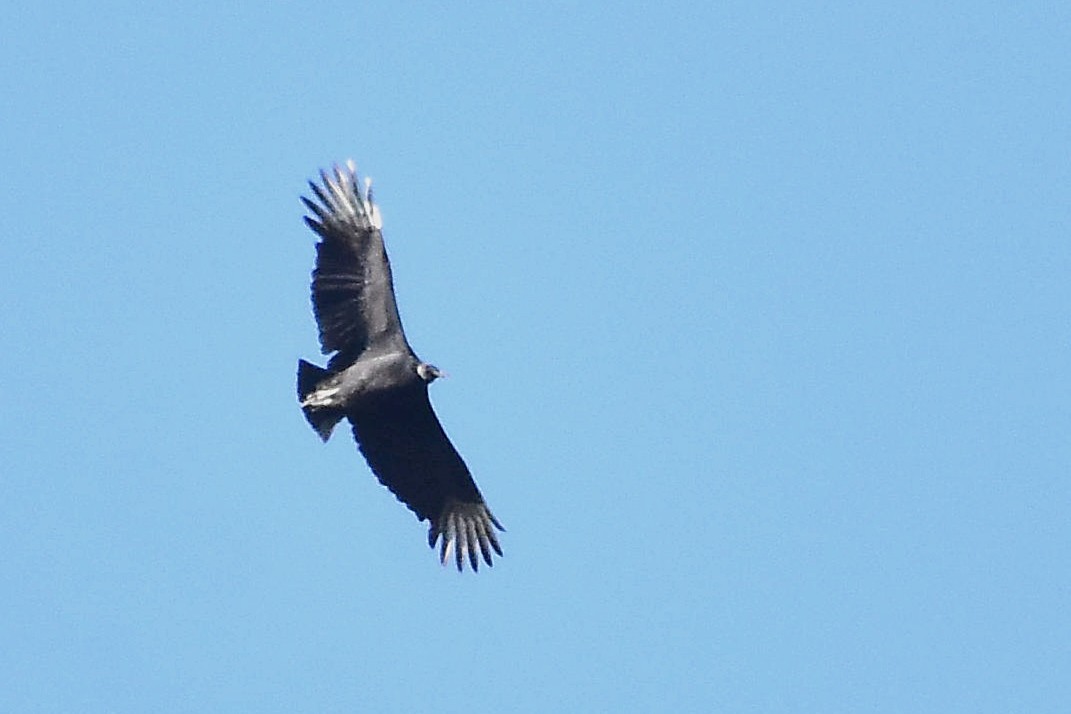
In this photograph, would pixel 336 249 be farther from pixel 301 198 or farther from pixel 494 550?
pixel 494 550

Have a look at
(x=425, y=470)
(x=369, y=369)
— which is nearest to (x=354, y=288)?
(x=369, y=369)

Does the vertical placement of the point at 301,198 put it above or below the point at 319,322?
above

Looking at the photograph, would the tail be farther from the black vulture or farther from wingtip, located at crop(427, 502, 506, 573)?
wingtip, located at crop(427, 502, 506, 573)

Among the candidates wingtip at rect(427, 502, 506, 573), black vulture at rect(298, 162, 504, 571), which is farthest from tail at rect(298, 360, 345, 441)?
wingtip at rect(427, 502, 506, 573)

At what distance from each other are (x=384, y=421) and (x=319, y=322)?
1255 millimetres

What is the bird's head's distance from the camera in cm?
1997

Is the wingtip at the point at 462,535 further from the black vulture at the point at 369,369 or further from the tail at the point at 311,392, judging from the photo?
the tail at the point at 311,392

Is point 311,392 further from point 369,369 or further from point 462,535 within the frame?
point 462,535

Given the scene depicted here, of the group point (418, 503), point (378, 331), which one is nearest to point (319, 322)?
point (378, 331)

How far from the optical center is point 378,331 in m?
20.0

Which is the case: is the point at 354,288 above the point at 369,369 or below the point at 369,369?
above

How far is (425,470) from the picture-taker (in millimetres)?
20969

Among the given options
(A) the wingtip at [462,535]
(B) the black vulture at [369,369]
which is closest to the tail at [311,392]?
(B) the black vulture at [369,369]

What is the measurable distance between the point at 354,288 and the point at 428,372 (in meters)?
1.17
